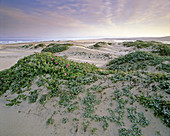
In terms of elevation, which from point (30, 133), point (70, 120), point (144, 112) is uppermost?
point (144, 112)

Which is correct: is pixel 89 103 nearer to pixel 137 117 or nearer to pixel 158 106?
pixel 137 117

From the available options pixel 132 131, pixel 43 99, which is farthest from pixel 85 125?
pixel 43 99

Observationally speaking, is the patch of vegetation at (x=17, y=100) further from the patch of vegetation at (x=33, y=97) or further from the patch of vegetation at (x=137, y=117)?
the patch of vegetation at (x=137, y=117)

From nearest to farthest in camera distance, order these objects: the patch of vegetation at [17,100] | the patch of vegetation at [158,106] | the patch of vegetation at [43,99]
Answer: the patch of vegetation at [158,106], the patch of vegetation at [43,99], the patch of vegetation at [17,100]

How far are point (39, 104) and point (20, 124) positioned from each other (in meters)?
0.67

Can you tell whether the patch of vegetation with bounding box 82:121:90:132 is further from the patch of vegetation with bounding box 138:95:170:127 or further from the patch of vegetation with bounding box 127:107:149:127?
the patch of vegetation with bounding box 138:95:170:127


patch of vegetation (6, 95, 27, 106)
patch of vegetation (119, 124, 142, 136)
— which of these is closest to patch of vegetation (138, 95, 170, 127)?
patch of vegetation (119, 124, 142, 136)

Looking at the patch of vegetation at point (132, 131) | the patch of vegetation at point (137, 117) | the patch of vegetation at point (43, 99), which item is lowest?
the patch of vegetation at point (132, 131)

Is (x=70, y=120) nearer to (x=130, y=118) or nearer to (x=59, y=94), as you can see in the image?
(x=59, y=94)

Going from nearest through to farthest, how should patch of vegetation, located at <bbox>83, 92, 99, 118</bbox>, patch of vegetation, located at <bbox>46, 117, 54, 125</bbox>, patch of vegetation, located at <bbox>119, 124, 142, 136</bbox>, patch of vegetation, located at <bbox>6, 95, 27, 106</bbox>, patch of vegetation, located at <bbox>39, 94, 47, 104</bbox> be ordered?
patch of vegetation, located at <bbox>119, 124, 142, 136</bbox>, patch of vegetation, located at <bbox>46, 117, 54, 125</bbox>, patch of vegetation, located at <bbox>83, 92, 99, 118</bbox>, patch of vegetation, located at <bbox>39, 94, 47, 104</bbox>, patch of vegetation, located at <bbox>6, 95, 27, 106</bbox>

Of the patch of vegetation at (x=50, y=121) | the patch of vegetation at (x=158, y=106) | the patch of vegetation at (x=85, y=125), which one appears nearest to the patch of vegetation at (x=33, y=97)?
the patch of vegetation at (x=50, y=121)

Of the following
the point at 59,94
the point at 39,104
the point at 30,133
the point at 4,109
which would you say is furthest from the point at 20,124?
the point at 59,94

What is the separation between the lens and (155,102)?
2.95m

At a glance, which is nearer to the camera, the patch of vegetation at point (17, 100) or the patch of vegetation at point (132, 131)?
the patch of vegetation at point (132, 131)
